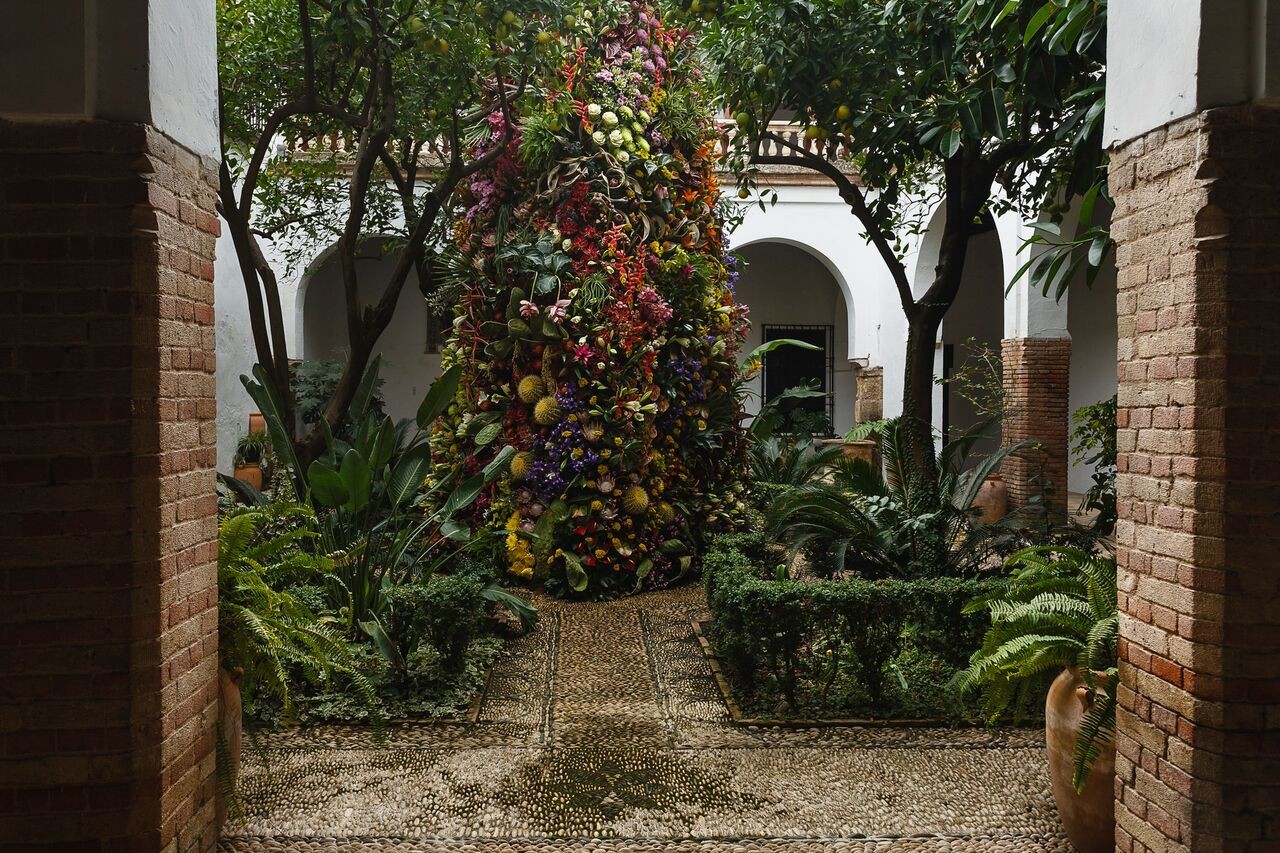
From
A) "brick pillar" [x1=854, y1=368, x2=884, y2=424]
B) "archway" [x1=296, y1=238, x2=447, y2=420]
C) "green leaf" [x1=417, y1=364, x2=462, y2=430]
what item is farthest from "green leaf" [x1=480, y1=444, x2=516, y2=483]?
"archway" [x1=296, y1=238, x2=447, y2=420]

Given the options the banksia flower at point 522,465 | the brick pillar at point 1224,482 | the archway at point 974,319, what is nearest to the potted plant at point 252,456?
the banksia flower at point 522,465

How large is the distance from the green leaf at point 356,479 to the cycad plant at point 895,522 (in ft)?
8.44

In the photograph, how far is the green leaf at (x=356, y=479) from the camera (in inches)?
198

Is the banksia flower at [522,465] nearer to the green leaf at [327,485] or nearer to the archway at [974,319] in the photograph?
the green leaf at [327,485]

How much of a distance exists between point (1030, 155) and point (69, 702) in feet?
18.3

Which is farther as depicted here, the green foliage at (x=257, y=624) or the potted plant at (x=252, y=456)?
the potted plant at (x=252, y=456)

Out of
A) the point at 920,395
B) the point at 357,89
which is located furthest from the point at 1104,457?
the point at 357,89

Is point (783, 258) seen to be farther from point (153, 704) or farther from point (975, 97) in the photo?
point (153, 704)

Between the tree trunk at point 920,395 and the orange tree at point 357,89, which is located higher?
the orange tree at point 357,89

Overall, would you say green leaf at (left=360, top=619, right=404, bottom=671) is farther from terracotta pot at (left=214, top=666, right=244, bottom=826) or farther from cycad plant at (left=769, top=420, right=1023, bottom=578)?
cycad plant at (left=769, top=420, right=1023, bottom=578)

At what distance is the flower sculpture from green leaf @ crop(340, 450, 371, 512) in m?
1.69

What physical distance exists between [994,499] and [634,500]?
5911 millimetres

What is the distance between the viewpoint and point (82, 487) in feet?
8.06

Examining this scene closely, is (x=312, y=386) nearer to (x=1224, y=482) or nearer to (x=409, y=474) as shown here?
(x=409, y=474)
